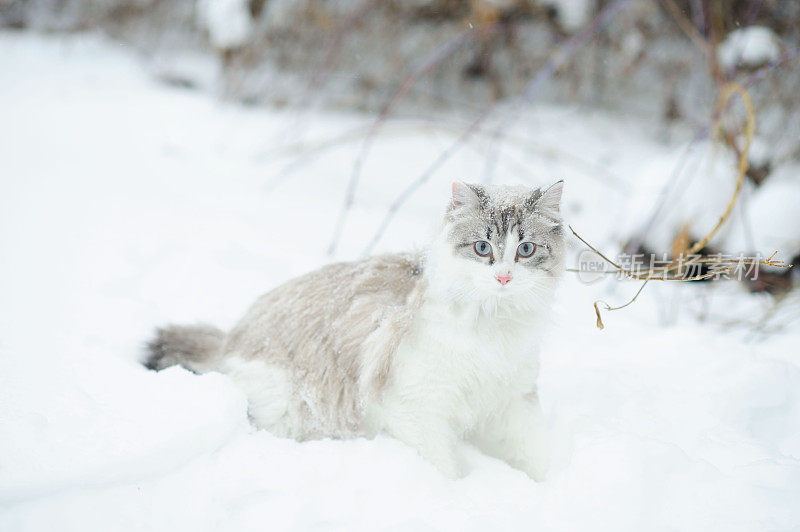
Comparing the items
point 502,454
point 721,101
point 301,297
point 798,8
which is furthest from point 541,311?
point 798,8

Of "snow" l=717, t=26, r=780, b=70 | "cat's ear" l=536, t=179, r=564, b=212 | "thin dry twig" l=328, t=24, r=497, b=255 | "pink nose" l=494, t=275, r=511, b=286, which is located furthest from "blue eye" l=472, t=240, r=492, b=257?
"snow" l=717, t=26, r=780, b=70

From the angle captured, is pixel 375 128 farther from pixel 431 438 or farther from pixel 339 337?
pixel 431 438

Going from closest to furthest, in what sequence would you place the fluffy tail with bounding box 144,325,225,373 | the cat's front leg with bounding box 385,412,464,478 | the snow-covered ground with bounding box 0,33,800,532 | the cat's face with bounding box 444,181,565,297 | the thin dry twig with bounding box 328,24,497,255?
the snow-covered ground with bounding box 0,33,800,532
the cat's face with bounding box 444,181,565,297
the cat's front leg with bounding box 385,412,464,478
the fluffy tail with bounding box 144,325,225,373
the thin dry twig with bounding box 328,24,497,255

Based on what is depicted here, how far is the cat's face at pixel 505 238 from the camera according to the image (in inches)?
62.3

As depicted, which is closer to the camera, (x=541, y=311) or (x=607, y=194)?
(x=541, y=311)

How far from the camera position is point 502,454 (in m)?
1.92

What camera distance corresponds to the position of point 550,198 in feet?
5.56

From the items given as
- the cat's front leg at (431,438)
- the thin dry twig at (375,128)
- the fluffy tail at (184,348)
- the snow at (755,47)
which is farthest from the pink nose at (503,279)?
the snow at (755,47)

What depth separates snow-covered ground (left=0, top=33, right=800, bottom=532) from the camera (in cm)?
148

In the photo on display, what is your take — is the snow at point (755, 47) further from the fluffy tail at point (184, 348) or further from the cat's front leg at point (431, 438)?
the fluffy tail at point (184, 348)

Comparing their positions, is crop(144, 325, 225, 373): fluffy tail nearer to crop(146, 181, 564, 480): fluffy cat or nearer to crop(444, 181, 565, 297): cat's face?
crop(146, 181, 564, 480): fluffy cat

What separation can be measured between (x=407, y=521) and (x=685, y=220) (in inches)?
121

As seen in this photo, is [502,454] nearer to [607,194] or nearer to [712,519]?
[712,519]

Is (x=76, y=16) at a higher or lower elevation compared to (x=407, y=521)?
higher
